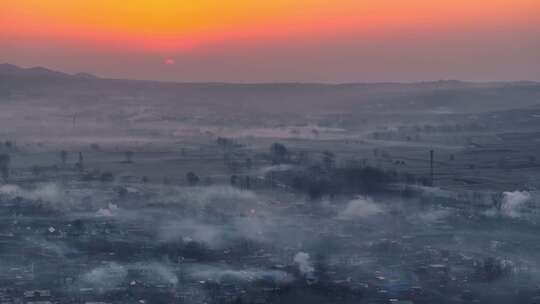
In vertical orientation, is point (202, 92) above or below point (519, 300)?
above

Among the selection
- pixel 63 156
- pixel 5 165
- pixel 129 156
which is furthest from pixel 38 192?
pixel 129 156

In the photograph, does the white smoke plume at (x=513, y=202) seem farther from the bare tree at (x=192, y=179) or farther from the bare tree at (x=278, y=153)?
the bare tree at (x=278, y=153)

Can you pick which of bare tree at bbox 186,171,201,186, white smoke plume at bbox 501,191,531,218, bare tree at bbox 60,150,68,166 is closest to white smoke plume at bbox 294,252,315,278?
white smoke plume at bbox 501,191,531,218

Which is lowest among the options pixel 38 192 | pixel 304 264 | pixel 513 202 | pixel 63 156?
pixel 304 264

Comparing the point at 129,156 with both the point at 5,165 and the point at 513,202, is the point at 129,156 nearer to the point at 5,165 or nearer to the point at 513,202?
the point at 5,165

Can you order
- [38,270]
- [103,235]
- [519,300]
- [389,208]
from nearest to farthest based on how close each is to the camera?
1. [519,300]
2. [38,270]
3. [103,235]
4. [389,208]

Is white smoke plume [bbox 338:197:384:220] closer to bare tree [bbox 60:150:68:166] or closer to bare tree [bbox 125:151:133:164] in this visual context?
bare tree [bbox 125:151:133:164]

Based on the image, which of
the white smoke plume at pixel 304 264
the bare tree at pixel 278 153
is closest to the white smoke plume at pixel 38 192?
the bare tree at pixel 278 153

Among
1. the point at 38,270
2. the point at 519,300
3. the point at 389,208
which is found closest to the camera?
the point at 519,300

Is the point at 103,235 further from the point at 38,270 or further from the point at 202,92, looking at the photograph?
the point at 202,92

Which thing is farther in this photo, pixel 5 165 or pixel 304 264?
pixel 5 165

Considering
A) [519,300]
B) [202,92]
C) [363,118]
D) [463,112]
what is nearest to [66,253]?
[519,300]
